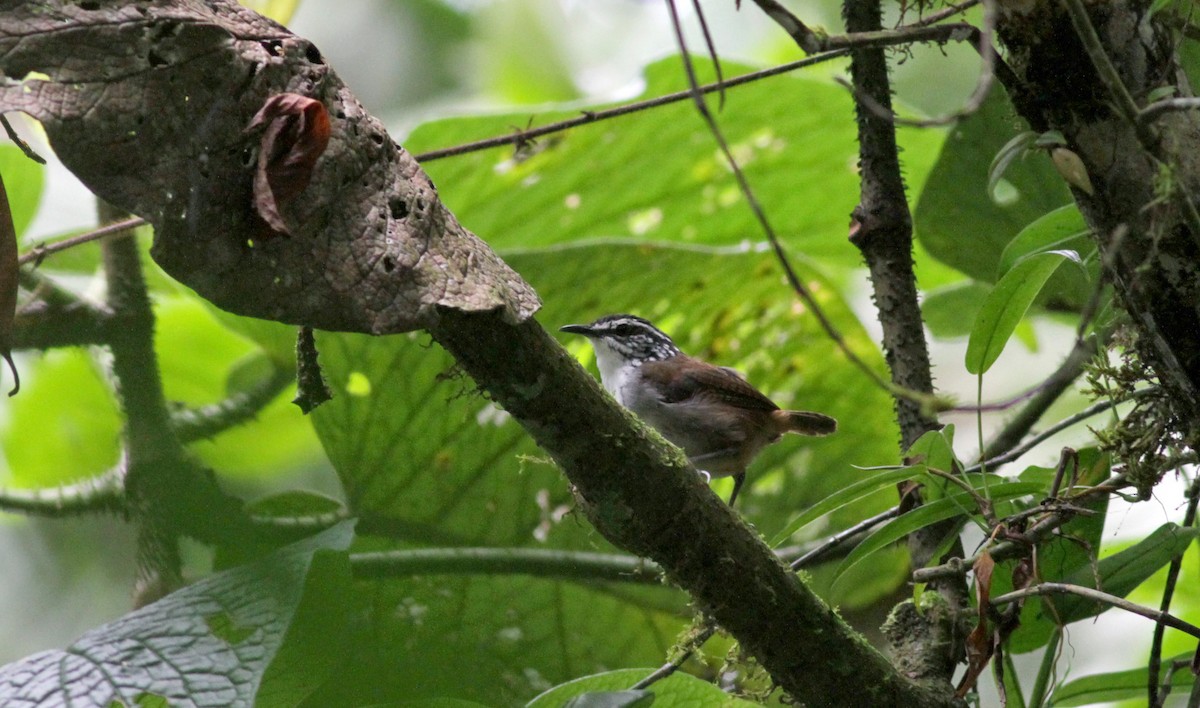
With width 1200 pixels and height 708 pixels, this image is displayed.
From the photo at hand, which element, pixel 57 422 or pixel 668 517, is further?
pixel 57 422

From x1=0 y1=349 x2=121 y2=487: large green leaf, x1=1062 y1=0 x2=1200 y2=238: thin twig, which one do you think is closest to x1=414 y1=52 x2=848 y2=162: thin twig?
x1=1062 y1=0 x2=1200 y2=238: thin twig

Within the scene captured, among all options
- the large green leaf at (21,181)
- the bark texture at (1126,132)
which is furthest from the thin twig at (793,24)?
the large green leaf at (21,181)

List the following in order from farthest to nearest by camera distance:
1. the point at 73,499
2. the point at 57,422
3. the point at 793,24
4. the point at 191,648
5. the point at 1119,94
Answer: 1. the point at 57,422
2. the point at 73,499
3. the point at 191,648
4. the point at 793,24
5. the point at 1119,94

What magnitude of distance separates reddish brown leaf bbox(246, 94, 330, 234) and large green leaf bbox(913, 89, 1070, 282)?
4.77 feet

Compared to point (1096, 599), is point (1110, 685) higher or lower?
lower

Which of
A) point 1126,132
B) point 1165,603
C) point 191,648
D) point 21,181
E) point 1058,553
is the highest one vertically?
point 21,181

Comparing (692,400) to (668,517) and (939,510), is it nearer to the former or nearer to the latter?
(939,510)

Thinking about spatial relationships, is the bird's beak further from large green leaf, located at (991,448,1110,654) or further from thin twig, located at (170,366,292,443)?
large green leaf, located at (991,448,1110,654)

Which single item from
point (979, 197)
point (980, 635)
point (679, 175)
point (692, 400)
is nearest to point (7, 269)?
point (980, 635)

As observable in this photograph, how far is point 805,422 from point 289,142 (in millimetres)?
1989

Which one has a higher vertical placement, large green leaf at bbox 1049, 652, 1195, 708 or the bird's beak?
the bird's beak

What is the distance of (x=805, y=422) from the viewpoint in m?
2.79

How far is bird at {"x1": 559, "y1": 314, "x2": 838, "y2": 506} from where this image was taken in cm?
276

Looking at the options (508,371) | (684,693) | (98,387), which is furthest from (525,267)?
(98,387)
